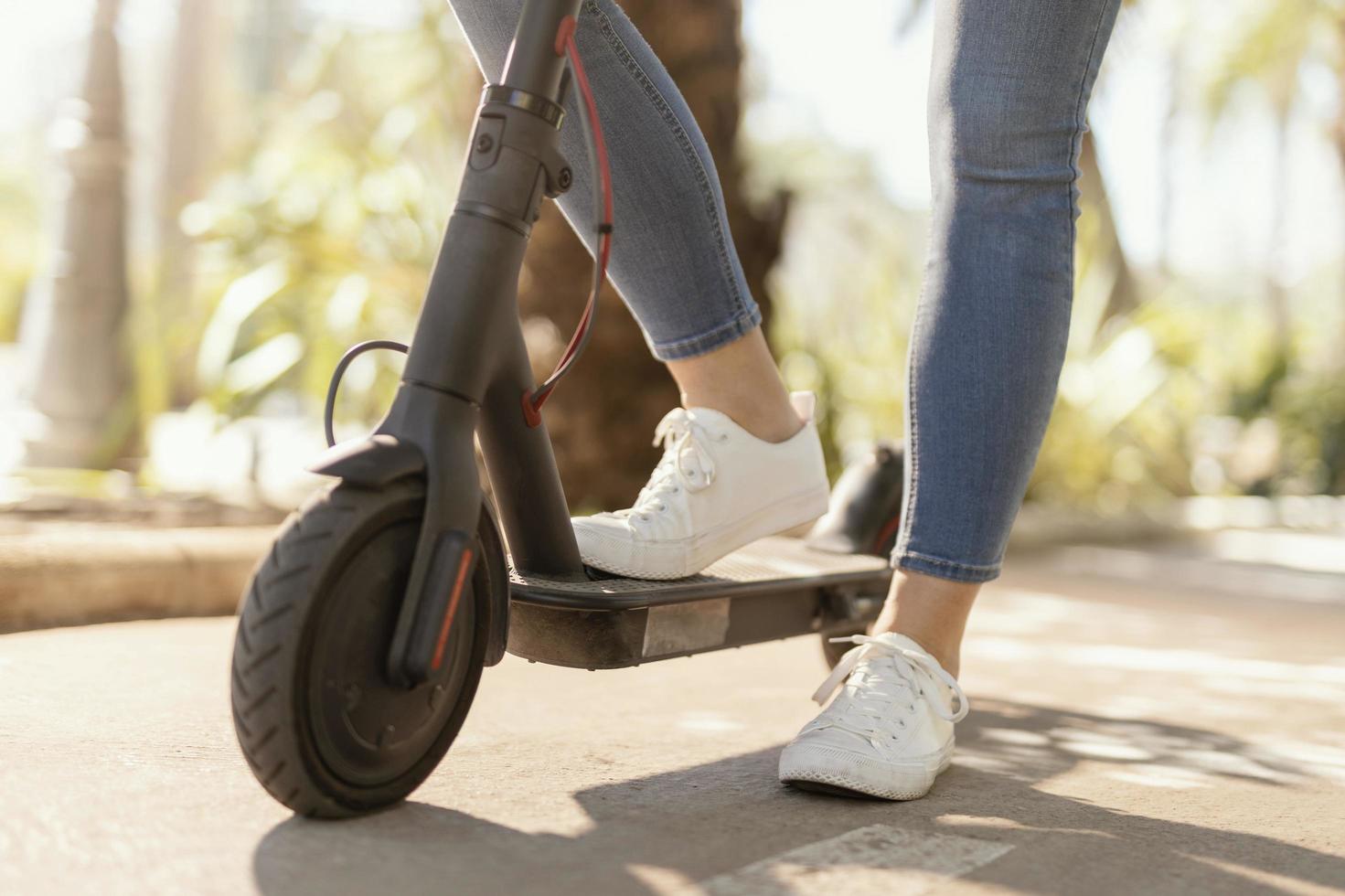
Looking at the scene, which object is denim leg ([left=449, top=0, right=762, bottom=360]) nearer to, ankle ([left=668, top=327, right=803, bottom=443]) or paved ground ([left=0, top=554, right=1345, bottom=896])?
ankle ([left=668, top=327, right=803, bottom=443])

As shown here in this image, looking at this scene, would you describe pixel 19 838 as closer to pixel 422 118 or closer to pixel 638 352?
pixel 638 352

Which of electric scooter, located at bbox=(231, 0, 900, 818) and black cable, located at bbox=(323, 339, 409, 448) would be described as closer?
electric scooter, located at bbox=(231, 0, 900, 818)

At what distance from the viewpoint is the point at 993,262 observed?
5.53ft

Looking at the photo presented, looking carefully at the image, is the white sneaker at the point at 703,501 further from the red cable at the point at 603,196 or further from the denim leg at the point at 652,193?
the red cable at the point at 603,196

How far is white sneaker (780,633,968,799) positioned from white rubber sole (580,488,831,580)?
228 millimetres

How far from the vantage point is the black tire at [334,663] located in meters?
1.21

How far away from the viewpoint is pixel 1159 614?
162 inches

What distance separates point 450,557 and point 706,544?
1.83 ft

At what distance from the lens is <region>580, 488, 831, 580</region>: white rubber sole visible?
173cm

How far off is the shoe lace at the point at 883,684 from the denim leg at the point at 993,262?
4.4 inches

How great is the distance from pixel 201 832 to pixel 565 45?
88 cm

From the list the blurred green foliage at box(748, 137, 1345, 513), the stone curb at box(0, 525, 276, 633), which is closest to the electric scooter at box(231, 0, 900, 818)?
the stone curb at box(0, 525, 276, 633)

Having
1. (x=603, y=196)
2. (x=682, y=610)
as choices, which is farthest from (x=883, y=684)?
(x=603, y=196)

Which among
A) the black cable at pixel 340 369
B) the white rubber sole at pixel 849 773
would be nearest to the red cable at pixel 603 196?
the black cable at pixel 340 369
